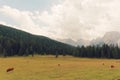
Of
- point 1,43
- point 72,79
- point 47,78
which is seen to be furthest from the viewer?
point 1,43

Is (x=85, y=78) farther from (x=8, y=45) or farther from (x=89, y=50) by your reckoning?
(x=8, y=45)

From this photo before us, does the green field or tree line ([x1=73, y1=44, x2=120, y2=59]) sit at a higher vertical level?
tree line ([x1=73, y1=44, x2=120, y2=59])

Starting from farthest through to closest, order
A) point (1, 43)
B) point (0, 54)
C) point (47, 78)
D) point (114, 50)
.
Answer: point (1, 43), point (0, 54), point (114, 50), point (47, 78)

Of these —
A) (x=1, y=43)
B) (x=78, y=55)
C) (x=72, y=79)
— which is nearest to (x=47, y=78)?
(x=72, y=79)

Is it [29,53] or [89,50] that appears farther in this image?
[29,53]

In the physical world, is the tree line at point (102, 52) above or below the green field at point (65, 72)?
above

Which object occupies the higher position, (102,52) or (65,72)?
(102,52)

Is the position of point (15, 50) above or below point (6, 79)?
above

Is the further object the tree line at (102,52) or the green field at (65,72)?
the tree line at (102,52)

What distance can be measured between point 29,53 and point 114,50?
62610mm

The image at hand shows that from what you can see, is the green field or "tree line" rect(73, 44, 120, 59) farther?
"tree line" rect(73, 44, 120, 59)

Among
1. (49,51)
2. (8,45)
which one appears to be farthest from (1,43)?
(49,51)

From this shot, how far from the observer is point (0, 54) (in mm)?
165625

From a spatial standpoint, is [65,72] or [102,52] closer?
[65,72]
